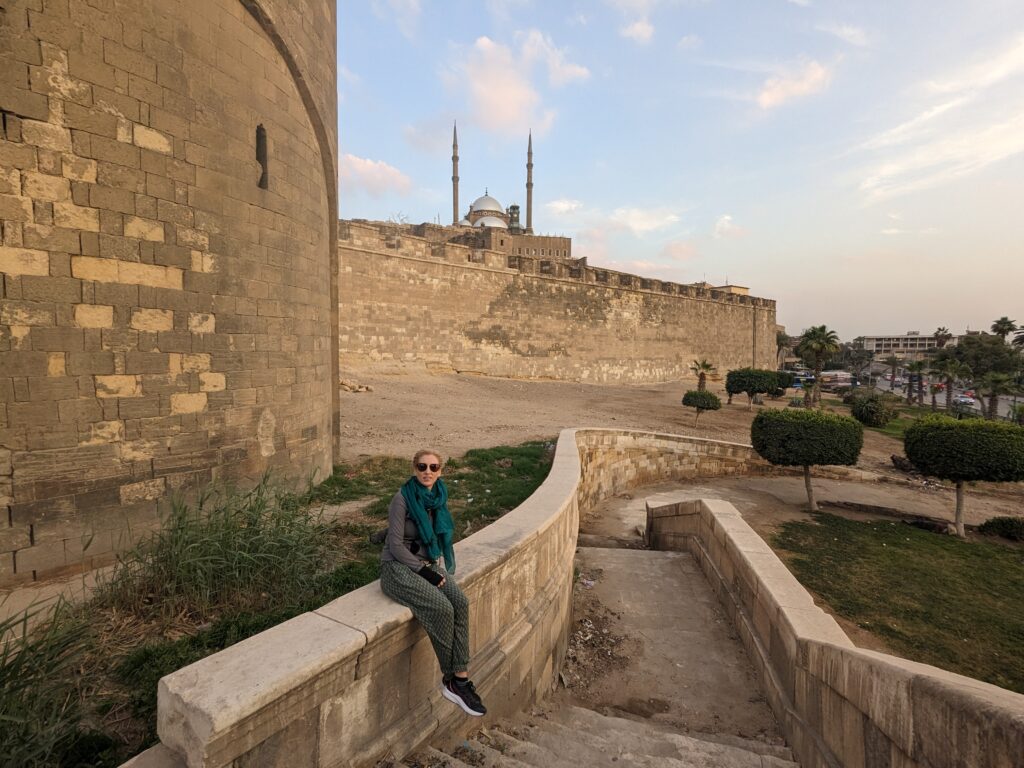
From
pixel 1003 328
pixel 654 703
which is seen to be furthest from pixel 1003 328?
pixel 654 703

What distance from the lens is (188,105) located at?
16.4 ft

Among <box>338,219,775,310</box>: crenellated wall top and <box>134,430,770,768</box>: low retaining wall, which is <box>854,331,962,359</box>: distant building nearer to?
<box>338,219,775,310</box>: crenellated wall top

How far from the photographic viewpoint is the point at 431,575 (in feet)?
8.49

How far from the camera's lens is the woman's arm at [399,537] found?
262 cm

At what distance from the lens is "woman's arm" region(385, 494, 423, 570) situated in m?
2.62

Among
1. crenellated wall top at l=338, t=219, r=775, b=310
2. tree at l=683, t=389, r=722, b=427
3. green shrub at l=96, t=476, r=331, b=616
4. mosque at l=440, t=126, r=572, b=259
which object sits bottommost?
tree at l=683, t=389, r=722, b=427

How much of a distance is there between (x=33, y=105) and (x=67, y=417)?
253 centimetres

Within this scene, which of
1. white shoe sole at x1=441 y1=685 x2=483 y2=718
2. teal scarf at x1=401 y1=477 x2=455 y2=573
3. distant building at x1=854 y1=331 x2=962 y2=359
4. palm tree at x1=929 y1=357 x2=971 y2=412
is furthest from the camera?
distant building at x1=854 y1=331 x2=962 y2=359

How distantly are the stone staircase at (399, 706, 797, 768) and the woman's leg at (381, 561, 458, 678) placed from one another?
0.47 meters

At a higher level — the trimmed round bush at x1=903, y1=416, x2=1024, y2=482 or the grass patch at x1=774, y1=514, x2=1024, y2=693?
the trimmed round bush at x1=903, y1=416, x2=1024, y2=482

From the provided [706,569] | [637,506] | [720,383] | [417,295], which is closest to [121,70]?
[706,569]

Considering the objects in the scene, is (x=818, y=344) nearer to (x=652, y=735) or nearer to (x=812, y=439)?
(x=812, y=439)

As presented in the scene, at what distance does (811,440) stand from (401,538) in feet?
38.8

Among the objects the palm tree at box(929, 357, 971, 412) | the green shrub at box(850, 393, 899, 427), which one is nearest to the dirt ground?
the green shrub at box(850, 393, 899, 427)
